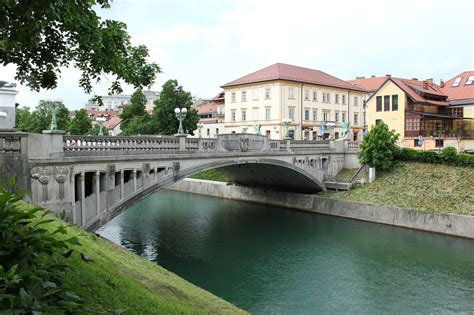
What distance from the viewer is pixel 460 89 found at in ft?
194

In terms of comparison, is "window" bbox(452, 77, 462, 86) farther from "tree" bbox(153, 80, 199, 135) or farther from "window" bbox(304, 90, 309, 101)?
"tree" bbox(153, 80, 199, 135)

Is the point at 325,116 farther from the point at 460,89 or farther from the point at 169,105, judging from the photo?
the point at 169,105

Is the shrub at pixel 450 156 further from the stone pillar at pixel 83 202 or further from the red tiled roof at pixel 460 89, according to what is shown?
the stone pillar at pixel 83 202

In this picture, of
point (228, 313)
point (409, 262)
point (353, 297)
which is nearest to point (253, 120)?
point (409, 262)

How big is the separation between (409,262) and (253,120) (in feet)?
142

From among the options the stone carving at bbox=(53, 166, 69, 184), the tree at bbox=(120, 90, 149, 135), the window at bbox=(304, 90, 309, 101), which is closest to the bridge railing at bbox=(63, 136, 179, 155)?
the stone carving at bbox=(53, 166, 69, 184)

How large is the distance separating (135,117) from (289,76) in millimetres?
25632

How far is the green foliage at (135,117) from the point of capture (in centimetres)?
6975

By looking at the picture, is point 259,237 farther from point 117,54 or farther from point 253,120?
point 253,120

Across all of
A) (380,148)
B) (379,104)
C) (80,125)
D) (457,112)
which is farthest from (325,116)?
(80,125)

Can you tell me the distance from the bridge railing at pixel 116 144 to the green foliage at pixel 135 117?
145ft

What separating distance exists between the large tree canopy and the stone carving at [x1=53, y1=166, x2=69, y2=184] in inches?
240

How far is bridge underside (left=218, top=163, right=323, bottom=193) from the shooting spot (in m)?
38.5

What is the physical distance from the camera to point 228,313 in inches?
467
